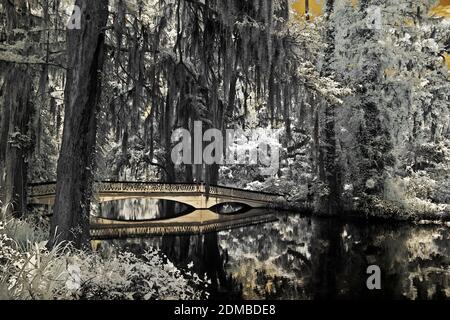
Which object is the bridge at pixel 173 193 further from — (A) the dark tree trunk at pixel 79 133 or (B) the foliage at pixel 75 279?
(B) the foliage at pixel 75 279

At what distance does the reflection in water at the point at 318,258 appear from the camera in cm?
909

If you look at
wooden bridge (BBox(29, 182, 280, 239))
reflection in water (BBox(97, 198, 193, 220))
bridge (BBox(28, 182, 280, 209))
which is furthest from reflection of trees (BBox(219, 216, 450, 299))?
reflection in water (BBox(97, 198, 193, 220))

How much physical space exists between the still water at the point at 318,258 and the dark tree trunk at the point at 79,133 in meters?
2.92

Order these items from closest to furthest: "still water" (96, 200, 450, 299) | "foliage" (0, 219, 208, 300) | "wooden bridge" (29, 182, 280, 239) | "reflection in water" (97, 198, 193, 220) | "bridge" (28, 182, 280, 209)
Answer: "foliage" (0, 219, 208, 300), "still water" (96, 200, 450, 299), "wooden bridge" (29, 182, 280, 239), "bridge" (28, 182, 280, 209), "reflection in water" (97, 198, 193, 220)

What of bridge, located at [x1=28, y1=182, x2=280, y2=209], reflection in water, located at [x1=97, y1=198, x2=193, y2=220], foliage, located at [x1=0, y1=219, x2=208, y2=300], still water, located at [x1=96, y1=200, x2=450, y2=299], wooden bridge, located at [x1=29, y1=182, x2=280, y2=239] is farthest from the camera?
reflection in water, located at [x1=97, y1=198, x2=193, y2=220]

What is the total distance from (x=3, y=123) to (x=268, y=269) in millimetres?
6651

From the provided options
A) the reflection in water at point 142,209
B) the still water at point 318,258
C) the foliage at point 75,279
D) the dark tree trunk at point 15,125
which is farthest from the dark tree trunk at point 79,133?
the reflection in water at point 142,209

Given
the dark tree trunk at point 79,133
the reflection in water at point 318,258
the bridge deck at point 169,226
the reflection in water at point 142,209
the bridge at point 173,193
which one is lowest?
the reflection in water at point 142,209

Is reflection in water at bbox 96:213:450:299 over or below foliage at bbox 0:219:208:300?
below

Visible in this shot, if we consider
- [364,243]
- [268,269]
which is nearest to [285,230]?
[364,243]

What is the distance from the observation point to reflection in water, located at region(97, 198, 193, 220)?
27.0 meters

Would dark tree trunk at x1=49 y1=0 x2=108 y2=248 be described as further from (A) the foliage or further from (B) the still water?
(B) the still water

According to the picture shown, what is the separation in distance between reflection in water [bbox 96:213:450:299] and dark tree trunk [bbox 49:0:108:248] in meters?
3.01

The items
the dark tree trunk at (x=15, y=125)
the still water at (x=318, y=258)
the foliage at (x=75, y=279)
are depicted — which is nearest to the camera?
the foliage at (x=75, y=279)
